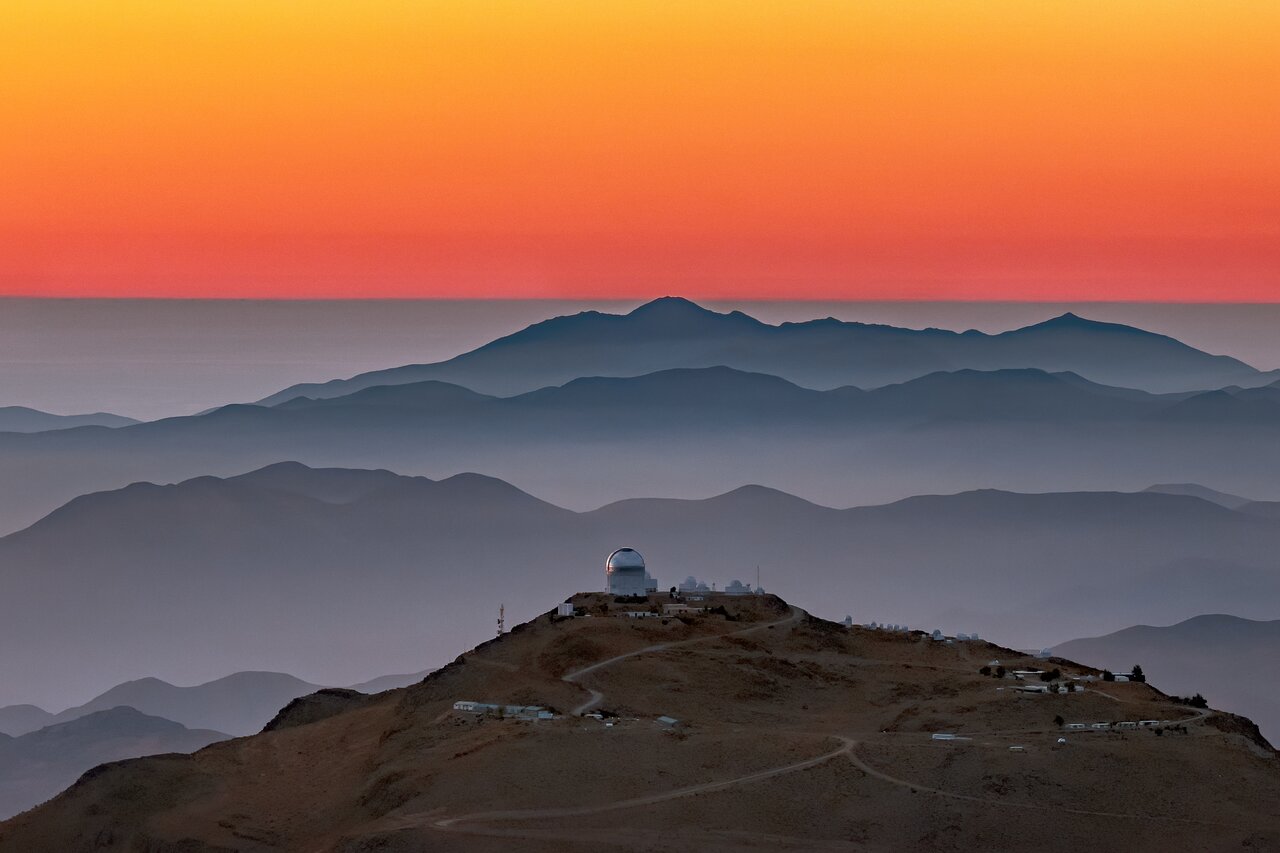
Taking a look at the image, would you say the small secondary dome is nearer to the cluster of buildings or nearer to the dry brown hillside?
the dry brown hillside

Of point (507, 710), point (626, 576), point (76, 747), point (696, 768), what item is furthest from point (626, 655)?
point (76, 747)

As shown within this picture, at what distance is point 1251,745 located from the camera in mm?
70188

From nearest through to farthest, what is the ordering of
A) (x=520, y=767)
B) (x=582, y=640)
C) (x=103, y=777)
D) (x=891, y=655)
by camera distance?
(x=520, y=767) < (x=103, y=777) < (x=582, y=640) < (x=891, y=655)

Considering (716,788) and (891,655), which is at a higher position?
(891,655)

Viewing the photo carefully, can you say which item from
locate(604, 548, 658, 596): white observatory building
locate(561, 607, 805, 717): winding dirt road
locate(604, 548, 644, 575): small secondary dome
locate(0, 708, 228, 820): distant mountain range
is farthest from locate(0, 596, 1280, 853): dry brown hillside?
locate(0, 708, 228, 820): distant mountain range

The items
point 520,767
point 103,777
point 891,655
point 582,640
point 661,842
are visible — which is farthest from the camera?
point 891,655

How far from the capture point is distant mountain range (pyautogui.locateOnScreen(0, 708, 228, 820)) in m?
178

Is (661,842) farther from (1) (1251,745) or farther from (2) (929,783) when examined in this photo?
(1) (1251,745)

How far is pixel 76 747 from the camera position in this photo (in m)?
188

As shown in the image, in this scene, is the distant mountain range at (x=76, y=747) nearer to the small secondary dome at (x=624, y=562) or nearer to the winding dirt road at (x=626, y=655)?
the small secondary dome at (x=624, y=562)

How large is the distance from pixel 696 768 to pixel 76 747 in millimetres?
133035

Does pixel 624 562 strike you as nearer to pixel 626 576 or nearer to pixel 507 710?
pixel 626 576

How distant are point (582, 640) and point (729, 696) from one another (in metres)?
7.20

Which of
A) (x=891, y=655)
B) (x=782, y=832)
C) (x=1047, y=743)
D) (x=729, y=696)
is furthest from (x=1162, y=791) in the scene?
(x=891, y=655)
